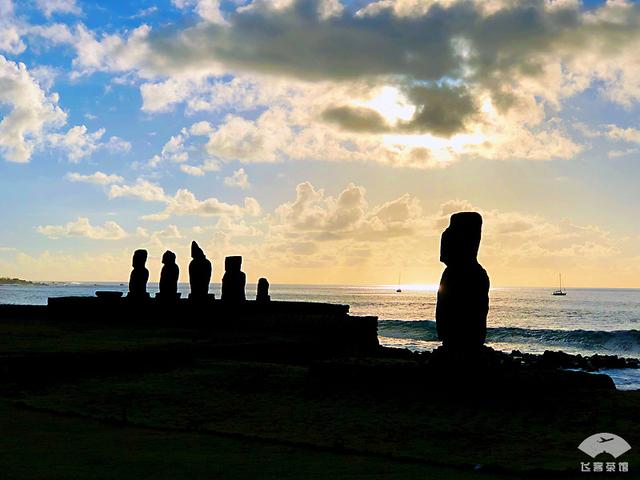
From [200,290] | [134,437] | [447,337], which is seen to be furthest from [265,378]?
[200,290]

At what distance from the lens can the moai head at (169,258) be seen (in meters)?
29.1

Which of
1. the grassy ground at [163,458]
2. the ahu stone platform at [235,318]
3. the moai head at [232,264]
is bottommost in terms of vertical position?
the grassy ground at [163,458]

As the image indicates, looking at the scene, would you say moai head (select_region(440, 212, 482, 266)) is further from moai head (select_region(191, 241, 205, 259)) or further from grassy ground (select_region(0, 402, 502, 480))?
moai head (select_region(191, 241, 205, 259))

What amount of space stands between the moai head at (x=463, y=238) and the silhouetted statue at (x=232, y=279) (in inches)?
646

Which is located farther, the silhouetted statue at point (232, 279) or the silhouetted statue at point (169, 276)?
the silhouetted statue at point (169, 276)

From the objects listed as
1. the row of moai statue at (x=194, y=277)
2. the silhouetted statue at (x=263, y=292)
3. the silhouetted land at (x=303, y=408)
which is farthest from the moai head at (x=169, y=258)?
the silhouetted land at (x=303, y=408)

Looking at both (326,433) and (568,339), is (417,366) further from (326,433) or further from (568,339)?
(568,339)

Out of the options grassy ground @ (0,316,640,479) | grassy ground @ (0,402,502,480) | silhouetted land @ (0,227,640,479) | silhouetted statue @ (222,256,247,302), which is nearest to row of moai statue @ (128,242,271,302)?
silhouetted statue @ (222,256,247,302)

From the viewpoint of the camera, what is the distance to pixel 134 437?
9.30 meters

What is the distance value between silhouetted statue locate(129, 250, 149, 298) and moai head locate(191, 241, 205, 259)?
2657mm

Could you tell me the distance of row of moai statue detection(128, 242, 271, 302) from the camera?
2808 cm

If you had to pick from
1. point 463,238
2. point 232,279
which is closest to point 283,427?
point 463,238

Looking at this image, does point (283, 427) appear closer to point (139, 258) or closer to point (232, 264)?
point (232, 264)

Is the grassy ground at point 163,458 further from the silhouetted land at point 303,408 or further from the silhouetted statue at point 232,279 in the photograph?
the silhouetted statue at point 232,279
